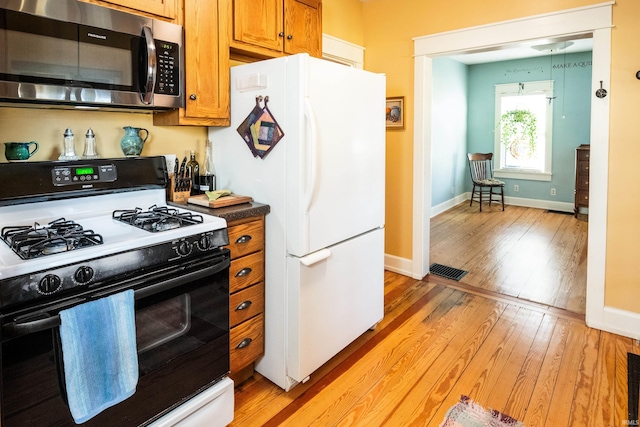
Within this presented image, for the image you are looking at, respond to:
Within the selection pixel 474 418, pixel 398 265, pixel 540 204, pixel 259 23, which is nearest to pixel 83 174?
pixel 259 23

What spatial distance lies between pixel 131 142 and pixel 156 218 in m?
0.54

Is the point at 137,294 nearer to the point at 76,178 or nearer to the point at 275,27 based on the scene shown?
the point at 76,178

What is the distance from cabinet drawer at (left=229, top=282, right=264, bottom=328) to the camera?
6.42 ft

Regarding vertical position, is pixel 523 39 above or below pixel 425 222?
above

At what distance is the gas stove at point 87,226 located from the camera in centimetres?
121

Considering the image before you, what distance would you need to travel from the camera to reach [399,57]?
11.8 ft

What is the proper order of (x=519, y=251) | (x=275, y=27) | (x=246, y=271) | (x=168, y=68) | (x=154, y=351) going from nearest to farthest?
(x=154, y=351)
(x=168, y=68)
(x=246, y=271)
(x=275, y=27)
(x=519, y=251)

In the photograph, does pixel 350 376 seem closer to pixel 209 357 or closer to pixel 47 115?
pixel 209 357

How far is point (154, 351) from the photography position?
4.91 ft

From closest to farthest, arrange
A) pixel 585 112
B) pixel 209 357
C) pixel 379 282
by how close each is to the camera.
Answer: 1. pixel 209 357
2. pixel 379 282
3. pixel 585 112

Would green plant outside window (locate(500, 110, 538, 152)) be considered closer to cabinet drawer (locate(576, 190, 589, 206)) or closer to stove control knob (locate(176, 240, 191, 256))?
cabinet drawer (locate(576, 190, 589, 206))

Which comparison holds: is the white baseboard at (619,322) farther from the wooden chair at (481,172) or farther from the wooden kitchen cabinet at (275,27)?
the wooden chair at (481,172)

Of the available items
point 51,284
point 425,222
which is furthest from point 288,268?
point 425,222

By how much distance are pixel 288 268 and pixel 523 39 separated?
235cm
